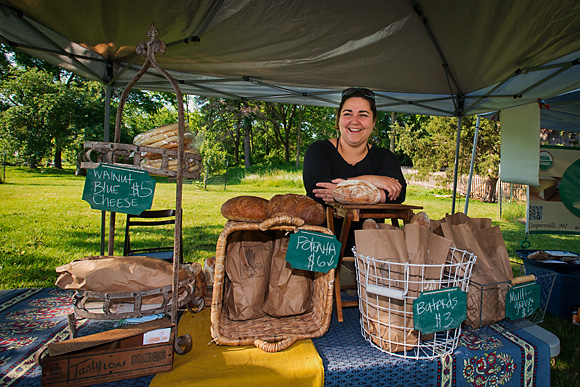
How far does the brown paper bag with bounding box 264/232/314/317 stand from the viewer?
1.35m

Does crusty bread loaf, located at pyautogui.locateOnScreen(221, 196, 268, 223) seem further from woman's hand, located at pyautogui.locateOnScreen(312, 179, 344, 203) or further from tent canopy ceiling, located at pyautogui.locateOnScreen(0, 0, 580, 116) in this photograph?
tent canopy ceiling, located at pyautogui.locateOnScreen(0, 0, 580, 116)

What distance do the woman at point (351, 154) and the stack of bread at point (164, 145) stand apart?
667 millimetres

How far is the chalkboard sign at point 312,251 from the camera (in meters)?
1.10

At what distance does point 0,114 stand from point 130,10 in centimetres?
1960

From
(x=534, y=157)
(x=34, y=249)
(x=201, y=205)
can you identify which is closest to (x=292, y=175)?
(x=201, y=205)

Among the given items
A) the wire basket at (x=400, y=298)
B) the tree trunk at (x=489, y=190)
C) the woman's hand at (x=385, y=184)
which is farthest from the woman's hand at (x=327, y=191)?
the tree trunk at (x=489, y=190)

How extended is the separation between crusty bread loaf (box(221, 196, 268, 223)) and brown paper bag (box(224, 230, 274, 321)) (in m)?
0.18

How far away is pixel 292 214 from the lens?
1.22m

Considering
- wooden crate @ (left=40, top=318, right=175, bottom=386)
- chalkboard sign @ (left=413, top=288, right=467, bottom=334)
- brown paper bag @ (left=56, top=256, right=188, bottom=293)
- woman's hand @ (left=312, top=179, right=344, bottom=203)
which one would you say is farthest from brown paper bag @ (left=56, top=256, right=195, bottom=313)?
chalkboard sign @ (left=413, top=288, right=467, bottom=334)

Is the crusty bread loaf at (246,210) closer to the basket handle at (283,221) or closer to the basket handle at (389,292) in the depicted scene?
the basket handle at (283,221)

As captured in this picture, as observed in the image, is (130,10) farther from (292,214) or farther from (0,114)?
(0,114)

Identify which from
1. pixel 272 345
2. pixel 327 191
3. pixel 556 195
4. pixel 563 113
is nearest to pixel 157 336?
pixel 272 345

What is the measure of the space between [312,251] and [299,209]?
7.8 inches

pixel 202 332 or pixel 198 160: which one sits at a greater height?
pixel 198 160
